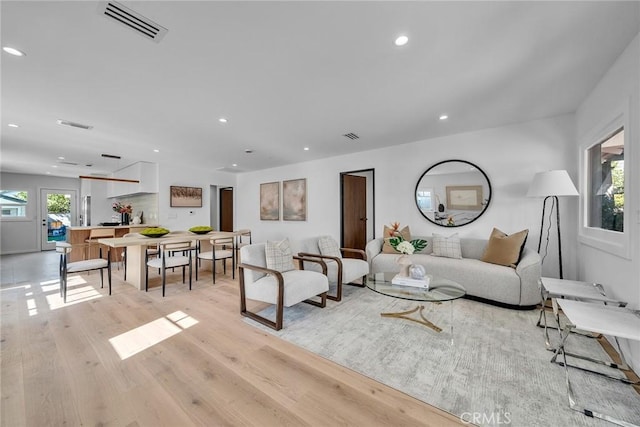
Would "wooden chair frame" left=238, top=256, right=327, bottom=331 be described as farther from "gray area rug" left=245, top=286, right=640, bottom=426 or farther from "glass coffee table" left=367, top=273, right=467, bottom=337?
"glass coffee table" left=367, top=273, right=467, bottom=337

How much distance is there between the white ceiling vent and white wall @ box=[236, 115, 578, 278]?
4.11 metres

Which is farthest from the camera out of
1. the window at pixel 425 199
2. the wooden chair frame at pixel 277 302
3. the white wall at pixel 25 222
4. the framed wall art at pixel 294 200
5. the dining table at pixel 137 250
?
the white wall at pixel 25 222

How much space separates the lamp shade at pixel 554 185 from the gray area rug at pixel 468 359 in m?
1.47

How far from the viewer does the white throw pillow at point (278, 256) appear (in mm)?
2930

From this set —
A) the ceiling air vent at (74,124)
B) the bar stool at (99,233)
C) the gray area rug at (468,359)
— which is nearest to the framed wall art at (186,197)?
the bar stool at (99,233)

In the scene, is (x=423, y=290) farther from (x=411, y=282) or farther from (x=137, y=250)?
(x=137, y=250)

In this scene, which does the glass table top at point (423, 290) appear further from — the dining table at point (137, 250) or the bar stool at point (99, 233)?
the bar stool at point (99, 233)

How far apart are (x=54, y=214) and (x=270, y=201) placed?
766cm

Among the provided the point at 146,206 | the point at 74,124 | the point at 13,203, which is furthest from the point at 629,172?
the point at 13,203

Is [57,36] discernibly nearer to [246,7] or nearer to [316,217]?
[246,7]

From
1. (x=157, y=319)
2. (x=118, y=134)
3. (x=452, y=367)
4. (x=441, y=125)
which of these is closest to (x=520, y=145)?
(x=441, y=125)

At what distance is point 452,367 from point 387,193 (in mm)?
3453

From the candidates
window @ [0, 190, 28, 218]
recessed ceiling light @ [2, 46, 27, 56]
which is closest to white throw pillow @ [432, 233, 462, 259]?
recessed ceiling light @ [2, 46, 27, 56]

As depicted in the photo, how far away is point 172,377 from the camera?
71.2 inches
